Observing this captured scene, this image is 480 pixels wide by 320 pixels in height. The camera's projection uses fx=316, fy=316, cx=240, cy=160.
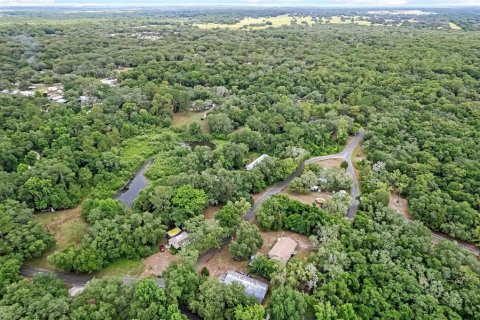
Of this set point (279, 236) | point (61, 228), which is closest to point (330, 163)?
point (279, 236)

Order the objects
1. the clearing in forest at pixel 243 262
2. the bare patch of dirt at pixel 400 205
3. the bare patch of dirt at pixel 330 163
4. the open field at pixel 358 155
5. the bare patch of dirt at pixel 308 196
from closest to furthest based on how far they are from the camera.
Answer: the clearing in forest at pixel 243 262 < the bare patch of dirt at pixel 400 205 < the bare patch of dirt at pixel 308 196 < the bare patch of dirt at pixel 330 163 < the open field at pixel 358 155

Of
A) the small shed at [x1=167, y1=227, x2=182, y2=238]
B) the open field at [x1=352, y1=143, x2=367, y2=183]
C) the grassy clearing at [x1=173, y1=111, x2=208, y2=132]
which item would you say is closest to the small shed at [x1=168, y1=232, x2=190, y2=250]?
the small shed at [x1=167, y1=227, x2=182, y2=238]

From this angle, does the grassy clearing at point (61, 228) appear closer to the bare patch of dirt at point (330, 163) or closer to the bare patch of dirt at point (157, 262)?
the bare patch of dirt at point (157, 262)

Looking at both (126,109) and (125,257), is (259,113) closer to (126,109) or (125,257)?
(126,109)

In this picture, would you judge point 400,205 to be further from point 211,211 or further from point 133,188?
point 133,188

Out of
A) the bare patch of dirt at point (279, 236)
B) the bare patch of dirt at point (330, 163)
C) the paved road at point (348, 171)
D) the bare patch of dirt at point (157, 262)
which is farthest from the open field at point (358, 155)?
the bare patch of dirt at point (157, 262)

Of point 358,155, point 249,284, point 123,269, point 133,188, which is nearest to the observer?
point 249,284
